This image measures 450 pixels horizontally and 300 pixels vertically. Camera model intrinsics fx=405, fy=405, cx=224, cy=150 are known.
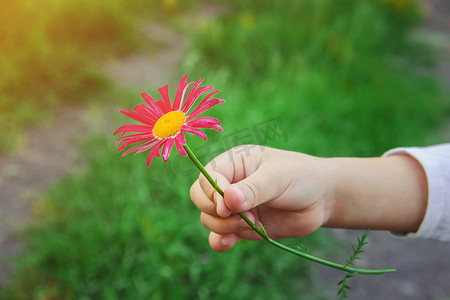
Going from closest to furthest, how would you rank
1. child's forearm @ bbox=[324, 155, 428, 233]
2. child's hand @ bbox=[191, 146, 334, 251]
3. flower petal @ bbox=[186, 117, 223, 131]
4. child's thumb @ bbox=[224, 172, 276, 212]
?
flower petal @ bbox=[186, 117, 223, 131], child's thumb @ bbox=[224, 172, 276, 212], child's hand @ bbox=[191, 146, 334, 251], child's forearm @ bbox=[324, 155, 428, 233]

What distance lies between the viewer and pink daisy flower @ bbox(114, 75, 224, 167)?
512 millimetres

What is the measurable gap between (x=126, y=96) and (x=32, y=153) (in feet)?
2.75

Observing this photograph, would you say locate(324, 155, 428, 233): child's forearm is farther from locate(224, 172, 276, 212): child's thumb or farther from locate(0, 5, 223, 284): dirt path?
locate(0, 5, 223, 284): dirt path

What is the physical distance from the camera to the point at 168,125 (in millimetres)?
543

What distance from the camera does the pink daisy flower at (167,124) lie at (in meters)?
0.51

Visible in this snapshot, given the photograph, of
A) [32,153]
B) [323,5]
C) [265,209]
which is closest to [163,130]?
[265,209]

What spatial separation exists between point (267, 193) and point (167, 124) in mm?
285

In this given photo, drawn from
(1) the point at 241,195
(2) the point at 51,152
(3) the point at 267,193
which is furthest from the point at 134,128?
(2) the point at 51,152

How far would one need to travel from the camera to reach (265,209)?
3.09 feet

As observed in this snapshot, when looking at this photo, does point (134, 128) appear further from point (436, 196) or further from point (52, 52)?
point (52, 52)

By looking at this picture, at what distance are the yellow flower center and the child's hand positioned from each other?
0.15m

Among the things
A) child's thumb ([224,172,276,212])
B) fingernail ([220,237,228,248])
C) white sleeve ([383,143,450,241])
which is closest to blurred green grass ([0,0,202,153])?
fingernail ([220,237,228,248])

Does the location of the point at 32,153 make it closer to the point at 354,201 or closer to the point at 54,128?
the point at 54,128

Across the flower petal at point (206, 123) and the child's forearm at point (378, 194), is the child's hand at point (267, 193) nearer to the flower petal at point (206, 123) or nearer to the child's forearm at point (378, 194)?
the child's forearm at point (378, 194)
